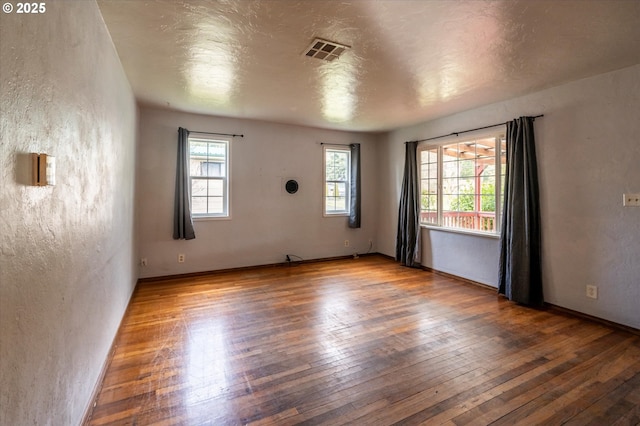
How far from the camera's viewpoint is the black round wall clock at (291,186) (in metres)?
5.49

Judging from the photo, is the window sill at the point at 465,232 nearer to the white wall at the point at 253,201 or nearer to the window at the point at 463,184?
the window at the point at 463,184

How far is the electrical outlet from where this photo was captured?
2871mm

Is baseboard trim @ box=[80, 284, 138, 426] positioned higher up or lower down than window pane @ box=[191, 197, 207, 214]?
lower down

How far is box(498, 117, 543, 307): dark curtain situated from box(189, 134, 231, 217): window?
4.03 metres

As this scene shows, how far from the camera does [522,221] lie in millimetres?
3684

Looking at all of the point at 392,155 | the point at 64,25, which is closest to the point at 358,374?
the point at 64,25

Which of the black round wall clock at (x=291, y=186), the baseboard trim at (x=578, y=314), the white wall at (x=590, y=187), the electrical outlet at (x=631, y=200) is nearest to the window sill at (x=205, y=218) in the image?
the black round wall clock at (x=291, y=186)

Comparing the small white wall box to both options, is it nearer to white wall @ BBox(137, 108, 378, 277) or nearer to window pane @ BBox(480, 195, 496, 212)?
white wall @ BBox(137, 108, 378, 277)

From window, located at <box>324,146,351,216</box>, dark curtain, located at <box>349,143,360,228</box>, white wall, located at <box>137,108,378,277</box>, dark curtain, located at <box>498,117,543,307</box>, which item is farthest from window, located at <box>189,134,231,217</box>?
dark curtain, located at <box>498,117,543,307</box>

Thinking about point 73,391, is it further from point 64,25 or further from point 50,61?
point 64,25

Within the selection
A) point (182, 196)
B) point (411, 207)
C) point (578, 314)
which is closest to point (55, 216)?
point (182, 196)

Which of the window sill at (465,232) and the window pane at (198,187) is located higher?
the window pane at (198,187)

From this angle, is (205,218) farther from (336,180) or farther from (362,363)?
(362,363)

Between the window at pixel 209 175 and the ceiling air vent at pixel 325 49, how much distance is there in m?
2.75
